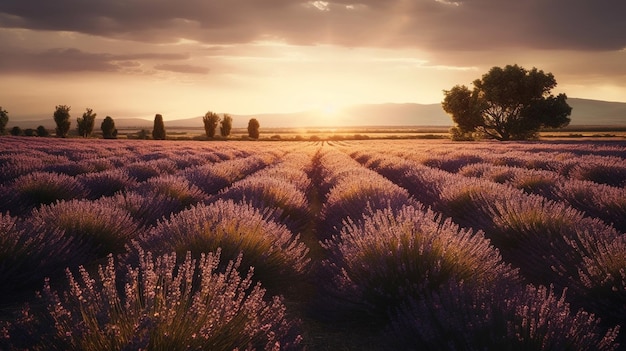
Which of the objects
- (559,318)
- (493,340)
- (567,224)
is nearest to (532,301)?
(559,318)

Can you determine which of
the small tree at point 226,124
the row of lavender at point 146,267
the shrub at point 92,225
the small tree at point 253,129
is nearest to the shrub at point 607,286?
the row of lavender at point 146,267

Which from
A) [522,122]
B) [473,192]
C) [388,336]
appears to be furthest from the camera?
[522,122]

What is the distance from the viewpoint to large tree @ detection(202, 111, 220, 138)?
78125mm

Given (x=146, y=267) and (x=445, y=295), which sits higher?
(x=146, y=267)

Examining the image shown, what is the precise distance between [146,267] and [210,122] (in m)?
78.1

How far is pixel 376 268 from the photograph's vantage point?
11.0 ft

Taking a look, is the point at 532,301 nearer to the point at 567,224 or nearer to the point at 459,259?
the point at 459,259

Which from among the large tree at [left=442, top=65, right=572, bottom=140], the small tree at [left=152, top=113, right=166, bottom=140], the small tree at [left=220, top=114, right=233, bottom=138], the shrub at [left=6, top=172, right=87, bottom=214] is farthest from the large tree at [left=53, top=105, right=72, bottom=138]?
the shrub at [left=6, top=172, right=87, bottom=214]

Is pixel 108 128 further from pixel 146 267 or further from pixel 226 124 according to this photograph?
pixel 146 267

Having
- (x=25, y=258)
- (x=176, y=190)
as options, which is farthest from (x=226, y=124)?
(x=25, y=258)

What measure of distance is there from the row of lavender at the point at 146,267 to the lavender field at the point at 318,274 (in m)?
0.01

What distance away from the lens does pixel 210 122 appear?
7844cm

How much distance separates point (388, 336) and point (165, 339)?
1.36m

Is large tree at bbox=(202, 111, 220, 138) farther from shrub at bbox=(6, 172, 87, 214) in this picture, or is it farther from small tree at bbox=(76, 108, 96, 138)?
shrub at bbox=(6, 172, 87, 214)
